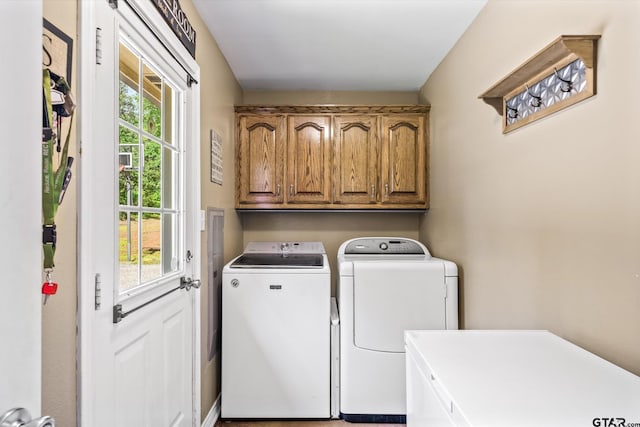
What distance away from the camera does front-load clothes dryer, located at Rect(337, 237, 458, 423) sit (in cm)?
224

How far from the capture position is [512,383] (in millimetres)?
928

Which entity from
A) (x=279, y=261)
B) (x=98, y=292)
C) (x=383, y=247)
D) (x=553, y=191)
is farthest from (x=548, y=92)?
(x=279, y=261)

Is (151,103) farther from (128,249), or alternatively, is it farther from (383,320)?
(383,320)

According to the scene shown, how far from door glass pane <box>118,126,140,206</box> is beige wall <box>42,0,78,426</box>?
0.28m

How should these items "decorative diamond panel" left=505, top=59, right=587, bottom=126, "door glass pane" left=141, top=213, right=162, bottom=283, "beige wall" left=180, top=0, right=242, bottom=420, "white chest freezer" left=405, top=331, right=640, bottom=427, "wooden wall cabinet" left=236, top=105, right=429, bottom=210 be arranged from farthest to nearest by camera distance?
"wooden wall cabinet" left=236, top=105, right=429, bottom=210 → "beige wall" left=180, top=0, right=242, bottom=420 → "door glass pane" left=141, top=213, right=162, bottom=283 → "decorative diamond panel" left=505, top=59, right=587, bottom=126 → "white chest freezer" left=405, top=331, right=640, bottom=427

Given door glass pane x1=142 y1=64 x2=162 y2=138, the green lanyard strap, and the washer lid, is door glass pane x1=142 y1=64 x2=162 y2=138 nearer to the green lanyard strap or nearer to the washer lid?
the green lanyard strap

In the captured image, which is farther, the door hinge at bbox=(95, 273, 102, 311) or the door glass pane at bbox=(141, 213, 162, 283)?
the door glass pane at bbox=(141, 213, 162, 283)

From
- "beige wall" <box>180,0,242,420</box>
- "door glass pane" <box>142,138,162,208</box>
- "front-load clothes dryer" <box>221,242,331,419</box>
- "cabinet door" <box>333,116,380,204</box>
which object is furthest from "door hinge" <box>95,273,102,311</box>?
"cabinet door" <box>333,116,380,204</box>

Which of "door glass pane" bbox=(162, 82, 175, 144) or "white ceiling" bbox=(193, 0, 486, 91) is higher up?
"white ceiling" bbox=(193, 0, 486, 91)

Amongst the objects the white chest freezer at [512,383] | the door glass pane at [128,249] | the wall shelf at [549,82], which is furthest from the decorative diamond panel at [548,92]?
the door glass pane at [128,249]
